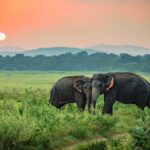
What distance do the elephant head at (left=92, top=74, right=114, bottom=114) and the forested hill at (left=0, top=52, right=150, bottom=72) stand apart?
1161 inches

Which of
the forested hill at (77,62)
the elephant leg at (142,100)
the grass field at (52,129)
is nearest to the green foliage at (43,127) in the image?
the grass field at (52,129)

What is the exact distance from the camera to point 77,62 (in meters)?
49.3

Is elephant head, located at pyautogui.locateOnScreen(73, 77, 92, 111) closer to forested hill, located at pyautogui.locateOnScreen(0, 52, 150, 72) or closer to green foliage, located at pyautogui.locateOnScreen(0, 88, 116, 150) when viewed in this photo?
green foliage, located at pyautogui.locateOnScreen(0, 88, 116, 150)

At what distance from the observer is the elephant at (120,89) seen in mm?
14656

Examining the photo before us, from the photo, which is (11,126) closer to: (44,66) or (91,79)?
(91,79)

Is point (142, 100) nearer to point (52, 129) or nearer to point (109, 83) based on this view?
point (109, 83)

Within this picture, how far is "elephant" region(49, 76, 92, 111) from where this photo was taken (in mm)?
14852

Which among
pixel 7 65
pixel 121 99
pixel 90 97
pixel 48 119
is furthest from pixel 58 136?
pixel 7 65

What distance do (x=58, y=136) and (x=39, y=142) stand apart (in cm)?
98

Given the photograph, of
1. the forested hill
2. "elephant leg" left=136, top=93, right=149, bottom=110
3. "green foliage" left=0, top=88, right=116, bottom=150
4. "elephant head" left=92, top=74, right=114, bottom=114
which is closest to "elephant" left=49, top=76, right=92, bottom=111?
"elephant head" left=92, top=74, right=114, bottom=114

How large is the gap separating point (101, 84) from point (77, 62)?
34774 millimetres

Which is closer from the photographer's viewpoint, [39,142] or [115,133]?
[39,142]

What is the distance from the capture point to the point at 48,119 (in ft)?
38.5

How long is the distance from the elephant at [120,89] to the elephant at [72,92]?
0.32m
